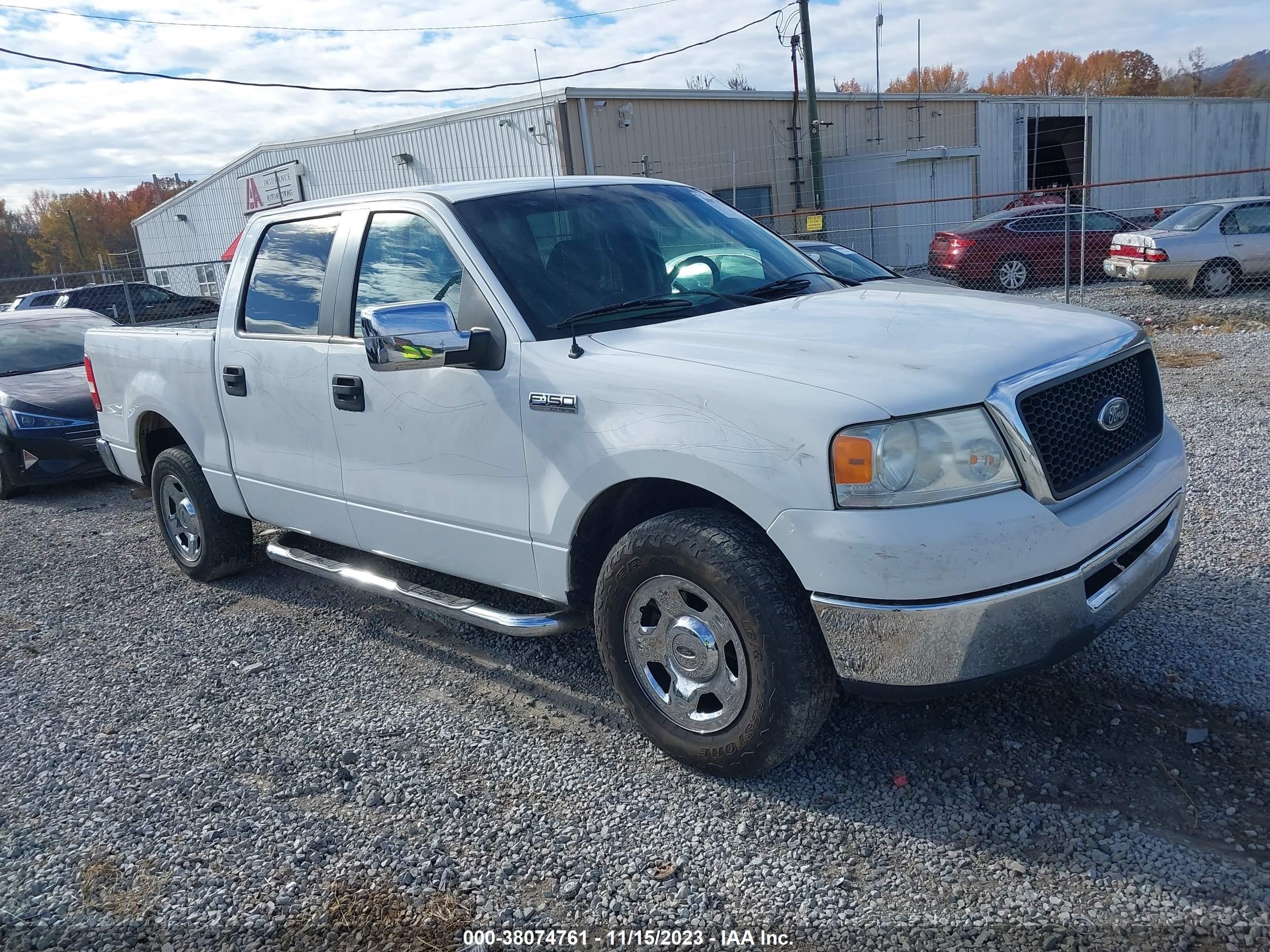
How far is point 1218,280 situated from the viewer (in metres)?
15.7

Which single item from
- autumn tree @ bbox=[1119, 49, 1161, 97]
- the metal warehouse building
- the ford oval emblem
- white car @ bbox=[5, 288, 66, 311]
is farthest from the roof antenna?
autumn tree @ bbox=[1119, 49, 1161, 97]

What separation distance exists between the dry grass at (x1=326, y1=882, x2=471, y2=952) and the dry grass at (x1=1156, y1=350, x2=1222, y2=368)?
9778mm

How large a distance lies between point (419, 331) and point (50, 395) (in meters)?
7.00

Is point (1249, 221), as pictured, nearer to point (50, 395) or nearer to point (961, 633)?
point (961, 633)

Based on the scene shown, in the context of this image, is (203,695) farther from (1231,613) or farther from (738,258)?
(1231,613)

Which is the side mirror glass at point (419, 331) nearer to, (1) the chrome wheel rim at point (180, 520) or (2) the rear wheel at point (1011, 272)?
(1) the chrome wheel rim at point (180, 520)

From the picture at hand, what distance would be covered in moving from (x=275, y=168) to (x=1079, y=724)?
31858mm

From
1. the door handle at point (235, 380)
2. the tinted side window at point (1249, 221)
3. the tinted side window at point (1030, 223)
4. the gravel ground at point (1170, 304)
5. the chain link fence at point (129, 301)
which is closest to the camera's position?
the door handle at point (235, 380)

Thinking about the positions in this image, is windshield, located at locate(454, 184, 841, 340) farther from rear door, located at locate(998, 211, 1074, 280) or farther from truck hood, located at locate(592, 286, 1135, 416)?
rear door, located at locate(998, 211, 1074, 280)

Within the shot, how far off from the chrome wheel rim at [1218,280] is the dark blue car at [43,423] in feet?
51.6

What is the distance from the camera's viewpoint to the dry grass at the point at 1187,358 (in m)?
10.4

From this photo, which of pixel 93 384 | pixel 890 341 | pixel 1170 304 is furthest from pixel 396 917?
pixel 1170 304

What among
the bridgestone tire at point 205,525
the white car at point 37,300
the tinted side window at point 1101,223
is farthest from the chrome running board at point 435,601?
the white car at point 37,300

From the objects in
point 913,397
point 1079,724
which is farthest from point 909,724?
point 913,397
